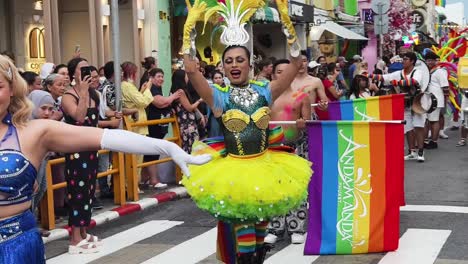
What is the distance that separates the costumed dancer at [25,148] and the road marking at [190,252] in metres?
3.74

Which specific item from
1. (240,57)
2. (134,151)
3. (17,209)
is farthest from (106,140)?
(240,57)

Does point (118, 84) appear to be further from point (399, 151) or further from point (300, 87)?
point (399, 151)

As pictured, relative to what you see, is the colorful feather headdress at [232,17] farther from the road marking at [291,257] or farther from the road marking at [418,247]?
the road marking at [418,247]

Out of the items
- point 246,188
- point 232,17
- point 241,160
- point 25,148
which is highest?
point 232,17

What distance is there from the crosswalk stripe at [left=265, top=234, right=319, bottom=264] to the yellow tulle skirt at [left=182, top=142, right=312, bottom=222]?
5.24ft

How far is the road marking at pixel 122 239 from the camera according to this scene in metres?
7.55

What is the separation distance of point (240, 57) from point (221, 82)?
6.73 metres

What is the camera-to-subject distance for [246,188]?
526cm

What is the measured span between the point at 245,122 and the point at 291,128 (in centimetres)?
180

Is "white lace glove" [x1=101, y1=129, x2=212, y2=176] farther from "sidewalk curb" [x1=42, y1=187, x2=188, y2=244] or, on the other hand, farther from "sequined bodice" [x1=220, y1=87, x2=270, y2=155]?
"sidewalk curb" [x1=42, y1=187, x2=188, y2=244]

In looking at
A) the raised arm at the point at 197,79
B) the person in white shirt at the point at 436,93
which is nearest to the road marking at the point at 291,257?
the raised arm at the point at 197,79

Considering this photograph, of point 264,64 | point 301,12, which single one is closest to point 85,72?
point 264,64

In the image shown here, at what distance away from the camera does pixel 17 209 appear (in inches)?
137

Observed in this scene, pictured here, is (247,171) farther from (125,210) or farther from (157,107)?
(157,107)
